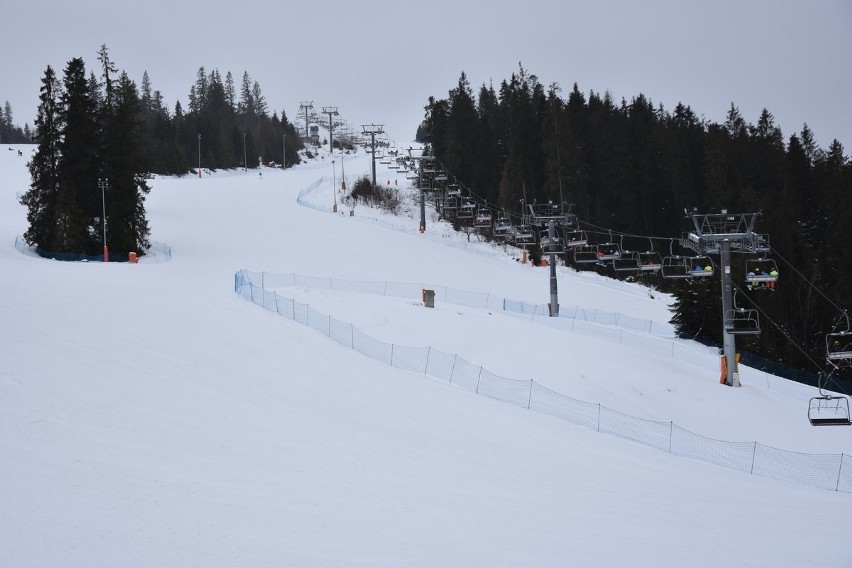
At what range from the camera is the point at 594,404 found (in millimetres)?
23641

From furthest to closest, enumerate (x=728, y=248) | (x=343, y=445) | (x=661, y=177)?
(x=661, y=177) → (x=728, y=248) → (x=343, y=445)

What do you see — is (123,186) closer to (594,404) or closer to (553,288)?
(553,288)

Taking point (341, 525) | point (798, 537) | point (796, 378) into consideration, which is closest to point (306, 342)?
point (341, 525)

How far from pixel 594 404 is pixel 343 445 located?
9048 mm

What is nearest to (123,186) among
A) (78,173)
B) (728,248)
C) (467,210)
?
(78,173)

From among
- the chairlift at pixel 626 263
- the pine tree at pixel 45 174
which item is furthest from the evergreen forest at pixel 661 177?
the pine tree at pixel 45 174

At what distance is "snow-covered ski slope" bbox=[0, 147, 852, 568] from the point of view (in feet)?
42.5

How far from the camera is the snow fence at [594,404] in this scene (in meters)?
21.0

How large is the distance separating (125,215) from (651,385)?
106 ft

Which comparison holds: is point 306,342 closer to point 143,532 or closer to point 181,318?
point 181,318

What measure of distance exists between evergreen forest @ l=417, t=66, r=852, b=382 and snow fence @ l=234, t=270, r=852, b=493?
16492 mm

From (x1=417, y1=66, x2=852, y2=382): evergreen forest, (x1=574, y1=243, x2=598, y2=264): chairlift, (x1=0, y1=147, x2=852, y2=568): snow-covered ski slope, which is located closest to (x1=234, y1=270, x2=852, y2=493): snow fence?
(x1=0, y1=147, x2=852, y2=568): snow-covered ski slope

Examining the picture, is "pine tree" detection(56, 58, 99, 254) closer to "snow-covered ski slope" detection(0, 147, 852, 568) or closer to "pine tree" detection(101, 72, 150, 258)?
"pine tree" detection(101, 72, 150, 258)

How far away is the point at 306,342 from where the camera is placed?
2752cm
